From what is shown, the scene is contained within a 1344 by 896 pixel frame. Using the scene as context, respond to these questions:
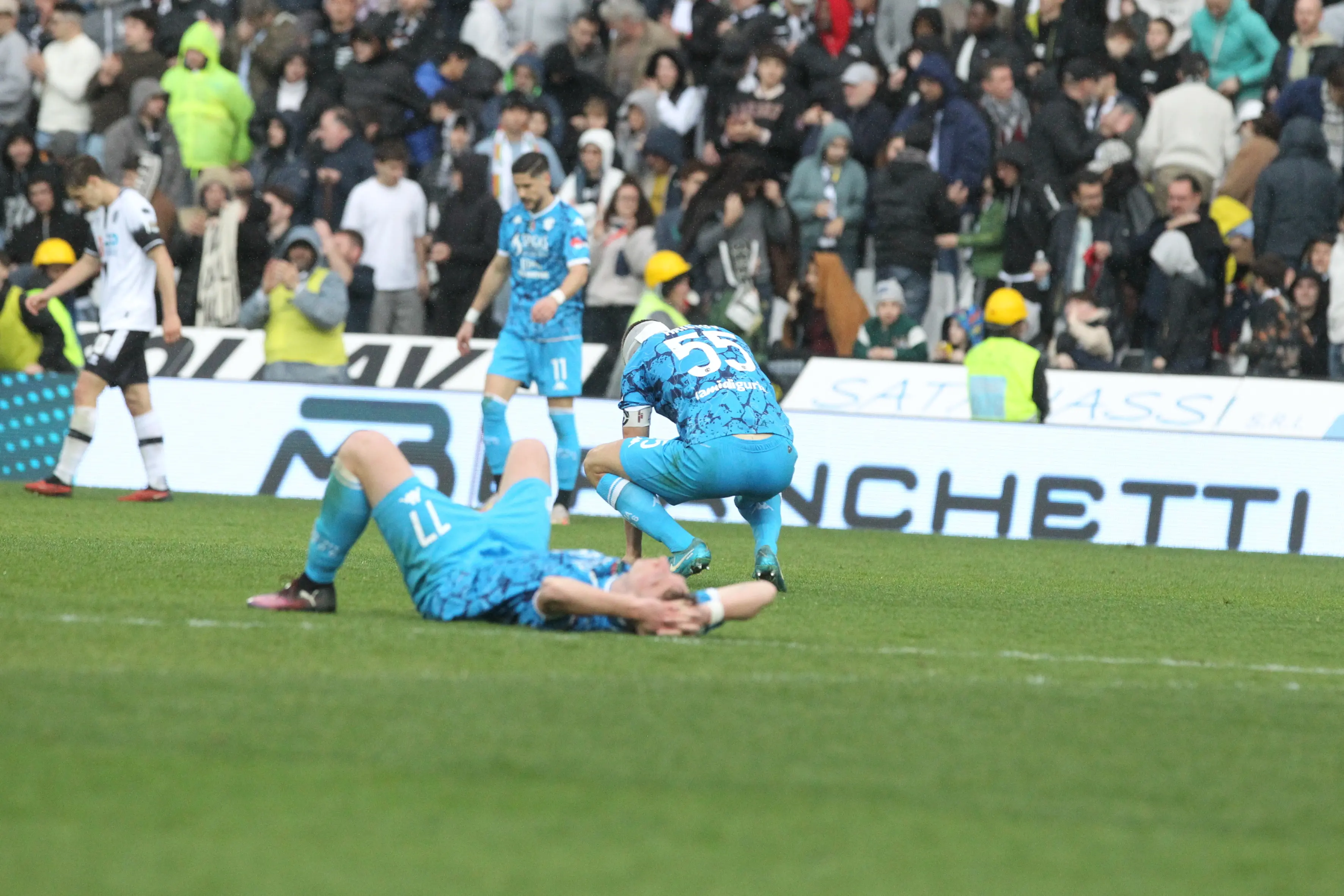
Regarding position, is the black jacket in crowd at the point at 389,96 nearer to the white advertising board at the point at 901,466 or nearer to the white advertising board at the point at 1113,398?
the white advertising board at the point at 901,466

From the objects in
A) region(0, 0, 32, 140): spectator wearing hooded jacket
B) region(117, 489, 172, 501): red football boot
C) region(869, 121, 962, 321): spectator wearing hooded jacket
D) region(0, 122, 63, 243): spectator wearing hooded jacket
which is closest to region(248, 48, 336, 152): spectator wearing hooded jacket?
region(0, 122, 63, 243): spectator wearing hooded jacket

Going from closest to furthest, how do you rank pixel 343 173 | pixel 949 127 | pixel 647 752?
pixel 647 752 → pixel 949 127 → pixel 343 173

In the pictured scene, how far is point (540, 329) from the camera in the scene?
1347 cm

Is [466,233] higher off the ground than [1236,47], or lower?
lower

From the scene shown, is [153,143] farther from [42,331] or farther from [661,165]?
[661,165]

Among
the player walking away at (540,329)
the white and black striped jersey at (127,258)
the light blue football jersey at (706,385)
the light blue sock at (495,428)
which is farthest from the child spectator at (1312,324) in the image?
the white and black striped jersey at (127,258)

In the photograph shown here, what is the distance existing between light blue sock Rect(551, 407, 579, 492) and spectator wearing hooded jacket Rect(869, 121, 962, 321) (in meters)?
5.14

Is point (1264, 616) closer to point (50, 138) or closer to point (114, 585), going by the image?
point (114, 585)

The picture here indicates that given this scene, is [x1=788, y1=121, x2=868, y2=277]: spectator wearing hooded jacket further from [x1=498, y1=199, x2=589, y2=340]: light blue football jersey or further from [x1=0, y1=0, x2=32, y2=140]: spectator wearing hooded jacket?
[x1=0, y1=0, x2=32, y2=140]: spectator wearing hooded jacket

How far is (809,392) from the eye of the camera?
17375mm

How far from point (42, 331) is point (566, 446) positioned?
21.2 feet

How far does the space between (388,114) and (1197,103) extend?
810 cm

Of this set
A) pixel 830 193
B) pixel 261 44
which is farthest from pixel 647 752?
pixel 261 44

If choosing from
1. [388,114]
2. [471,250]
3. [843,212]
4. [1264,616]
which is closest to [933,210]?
[843,212]
